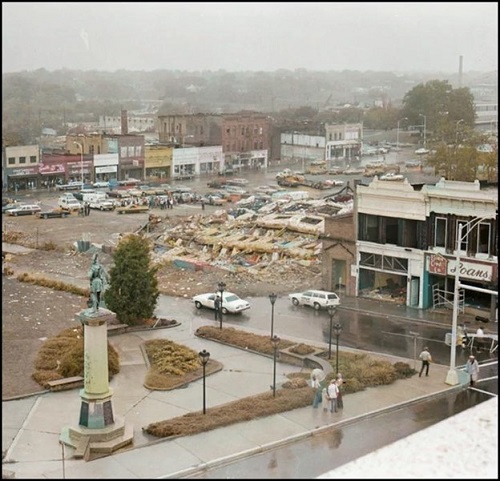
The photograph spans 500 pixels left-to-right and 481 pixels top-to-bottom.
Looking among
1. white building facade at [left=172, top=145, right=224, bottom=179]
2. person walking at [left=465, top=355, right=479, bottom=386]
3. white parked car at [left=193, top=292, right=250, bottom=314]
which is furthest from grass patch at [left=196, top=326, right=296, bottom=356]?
white building facade at [left=172, top=145, right=224, bottom=179]

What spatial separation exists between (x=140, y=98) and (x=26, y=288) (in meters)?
42.7

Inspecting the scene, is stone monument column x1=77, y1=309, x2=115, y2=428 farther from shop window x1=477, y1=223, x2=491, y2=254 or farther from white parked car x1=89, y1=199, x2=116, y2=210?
white parked car x1=89, y1=199, x2=116, y2=210

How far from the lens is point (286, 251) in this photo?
789 inches

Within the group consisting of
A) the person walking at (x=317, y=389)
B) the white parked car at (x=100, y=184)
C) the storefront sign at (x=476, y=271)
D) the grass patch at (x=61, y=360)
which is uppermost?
the storefront sign at (x=476, y=271)

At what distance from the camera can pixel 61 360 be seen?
11062 millimetres

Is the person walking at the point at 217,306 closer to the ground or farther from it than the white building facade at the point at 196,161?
closer to the ground

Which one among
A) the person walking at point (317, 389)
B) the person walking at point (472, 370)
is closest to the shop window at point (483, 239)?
the person walking at point (472, 370)

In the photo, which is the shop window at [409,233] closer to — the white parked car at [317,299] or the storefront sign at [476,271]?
the storefront sign at [476,271]

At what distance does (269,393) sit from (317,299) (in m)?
5.54

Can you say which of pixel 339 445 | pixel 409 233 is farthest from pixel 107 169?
pixel 339 445

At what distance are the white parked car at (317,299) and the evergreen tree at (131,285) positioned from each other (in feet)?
10.1

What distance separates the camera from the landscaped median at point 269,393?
28.3ft

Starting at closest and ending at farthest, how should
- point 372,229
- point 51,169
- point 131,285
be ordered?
point 131,285, point 372,229, point 51,169

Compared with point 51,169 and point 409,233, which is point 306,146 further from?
point 409,233
